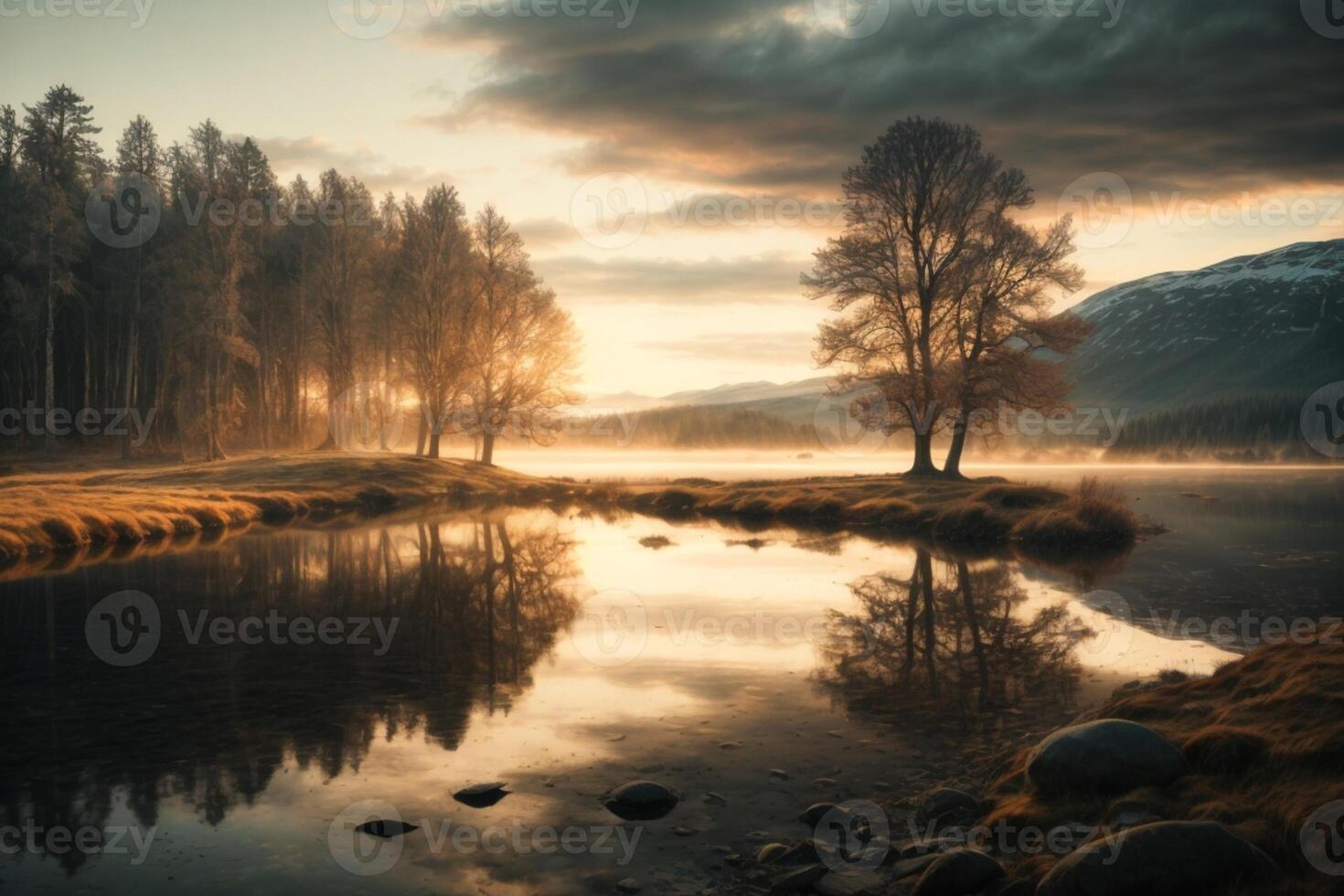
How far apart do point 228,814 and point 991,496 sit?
3385 cm

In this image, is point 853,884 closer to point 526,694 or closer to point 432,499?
point 526,694

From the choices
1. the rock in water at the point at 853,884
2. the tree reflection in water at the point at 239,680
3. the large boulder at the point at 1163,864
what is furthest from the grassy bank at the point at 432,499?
the rock in water at the point at 853,884

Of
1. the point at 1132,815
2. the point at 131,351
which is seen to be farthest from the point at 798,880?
the point at 131,351

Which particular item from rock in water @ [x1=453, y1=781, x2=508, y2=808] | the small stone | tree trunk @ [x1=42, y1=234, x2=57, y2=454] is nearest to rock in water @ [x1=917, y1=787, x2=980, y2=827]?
the small stone

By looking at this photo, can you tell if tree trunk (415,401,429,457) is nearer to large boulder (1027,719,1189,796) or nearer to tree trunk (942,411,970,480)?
tree trunk (942,411,970,480)

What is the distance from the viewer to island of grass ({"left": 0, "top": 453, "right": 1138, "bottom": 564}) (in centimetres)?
3197

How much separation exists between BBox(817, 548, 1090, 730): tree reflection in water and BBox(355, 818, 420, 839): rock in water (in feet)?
21.9

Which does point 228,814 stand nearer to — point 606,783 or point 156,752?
point 156,752

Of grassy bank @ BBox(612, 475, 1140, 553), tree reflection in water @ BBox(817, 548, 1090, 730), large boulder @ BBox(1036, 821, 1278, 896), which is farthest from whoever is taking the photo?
grassy bank @ BBox(612, 475, 1140, 553)

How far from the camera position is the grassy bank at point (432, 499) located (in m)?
31.9

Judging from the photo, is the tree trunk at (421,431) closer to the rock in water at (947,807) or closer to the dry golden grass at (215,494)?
the dry golden grass at (215,494)

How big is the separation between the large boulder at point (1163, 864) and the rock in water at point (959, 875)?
0.49m

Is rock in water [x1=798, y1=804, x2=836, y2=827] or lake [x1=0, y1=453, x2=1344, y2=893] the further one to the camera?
rock in water [x1=798, y1=804, x2=836, y2=827]

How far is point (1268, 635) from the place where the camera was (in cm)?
1596
